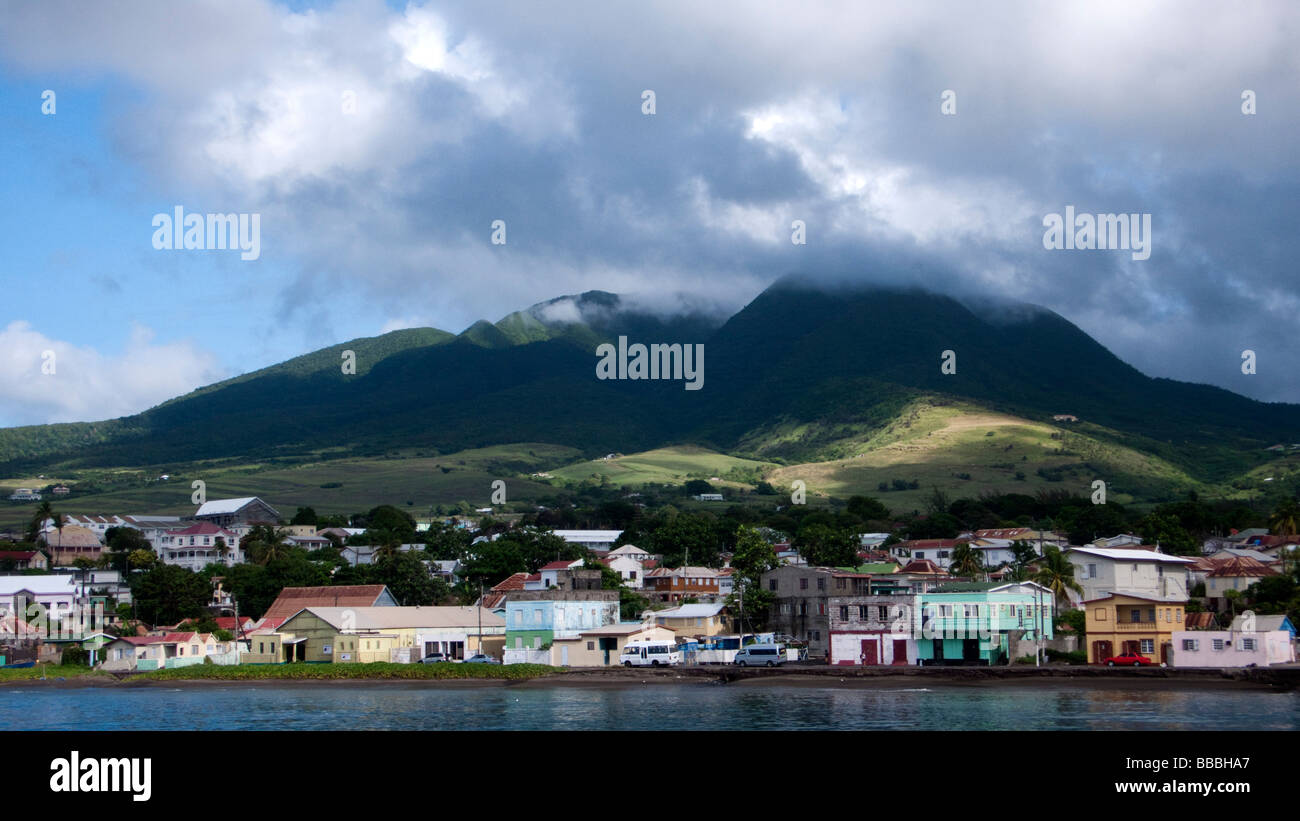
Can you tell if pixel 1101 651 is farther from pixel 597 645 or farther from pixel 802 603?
pixel 597 645

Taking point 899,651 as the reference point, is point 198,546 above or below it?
above

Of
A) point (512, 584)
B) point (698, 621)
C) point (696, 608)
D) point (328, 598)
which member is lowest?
point (698, 621)

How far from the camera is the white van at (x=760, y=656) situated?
5994 cm

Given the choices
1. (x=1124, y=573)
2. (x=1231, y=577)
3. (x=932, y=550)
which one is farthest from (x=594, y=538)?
(x=1124, y=573)

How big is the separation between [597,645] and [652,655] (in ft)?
11.6

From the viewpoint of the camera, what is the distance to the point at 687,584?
328 feet

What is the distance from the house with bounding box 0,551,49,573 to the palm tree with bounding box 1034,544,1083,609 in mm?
94700

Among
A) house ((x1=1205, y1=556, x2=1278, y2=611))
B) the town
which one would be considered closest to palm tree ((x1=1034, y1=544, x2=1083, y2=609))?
the town

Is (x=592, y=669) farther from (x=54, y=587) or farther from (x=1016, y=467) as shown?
(x=1016, y=467)

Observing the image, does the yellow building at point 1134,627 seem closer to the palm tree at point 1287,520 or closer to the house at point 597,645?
the house at point 597,645

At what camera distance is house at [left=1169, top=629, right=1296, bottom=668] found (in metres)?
52.2

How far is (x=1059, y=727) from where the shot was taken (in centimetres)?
3459

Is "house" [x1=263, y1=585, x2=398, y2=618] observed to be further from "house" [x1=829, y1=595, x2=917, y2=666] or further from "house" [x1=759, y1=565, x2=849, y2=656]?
"house" [x1=829, y1=595, x2=917, y2=666]
